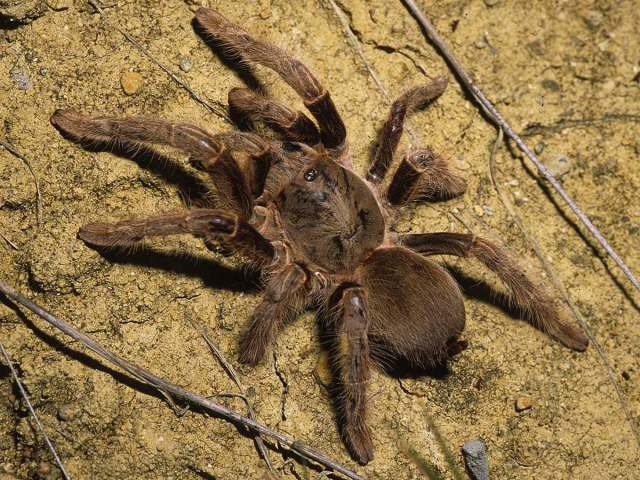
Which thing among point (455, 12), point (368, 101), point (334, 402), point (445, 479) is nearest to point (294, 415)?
→ point (334, 402)

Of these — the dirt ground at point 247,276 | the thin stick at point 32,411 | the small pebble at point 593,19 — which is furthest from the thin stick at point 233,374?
the small pebble at point 593,19

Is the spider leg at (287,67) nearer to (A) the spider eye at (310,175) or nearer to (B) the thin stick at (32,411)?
(A) the spider eye at (310,175)

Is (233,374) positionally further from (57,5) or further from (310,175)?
(57,5)

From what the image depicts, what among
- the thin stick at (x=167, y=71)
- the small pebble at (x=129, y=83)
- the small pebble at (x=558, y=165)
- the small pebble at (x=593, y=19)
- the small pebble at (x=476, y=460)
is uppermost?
the small pebble at (x=593, y=19)

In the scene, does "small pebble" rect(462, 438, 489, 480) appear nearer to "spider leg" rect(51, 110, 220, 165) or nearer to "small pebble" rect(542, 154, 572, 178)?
"small pebble" rect(542, 154, 572, 178)

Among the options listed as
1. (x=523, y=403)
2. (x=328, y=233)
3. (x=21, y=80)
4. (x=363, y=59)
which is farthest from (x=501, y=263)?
(x=21, y=80)
